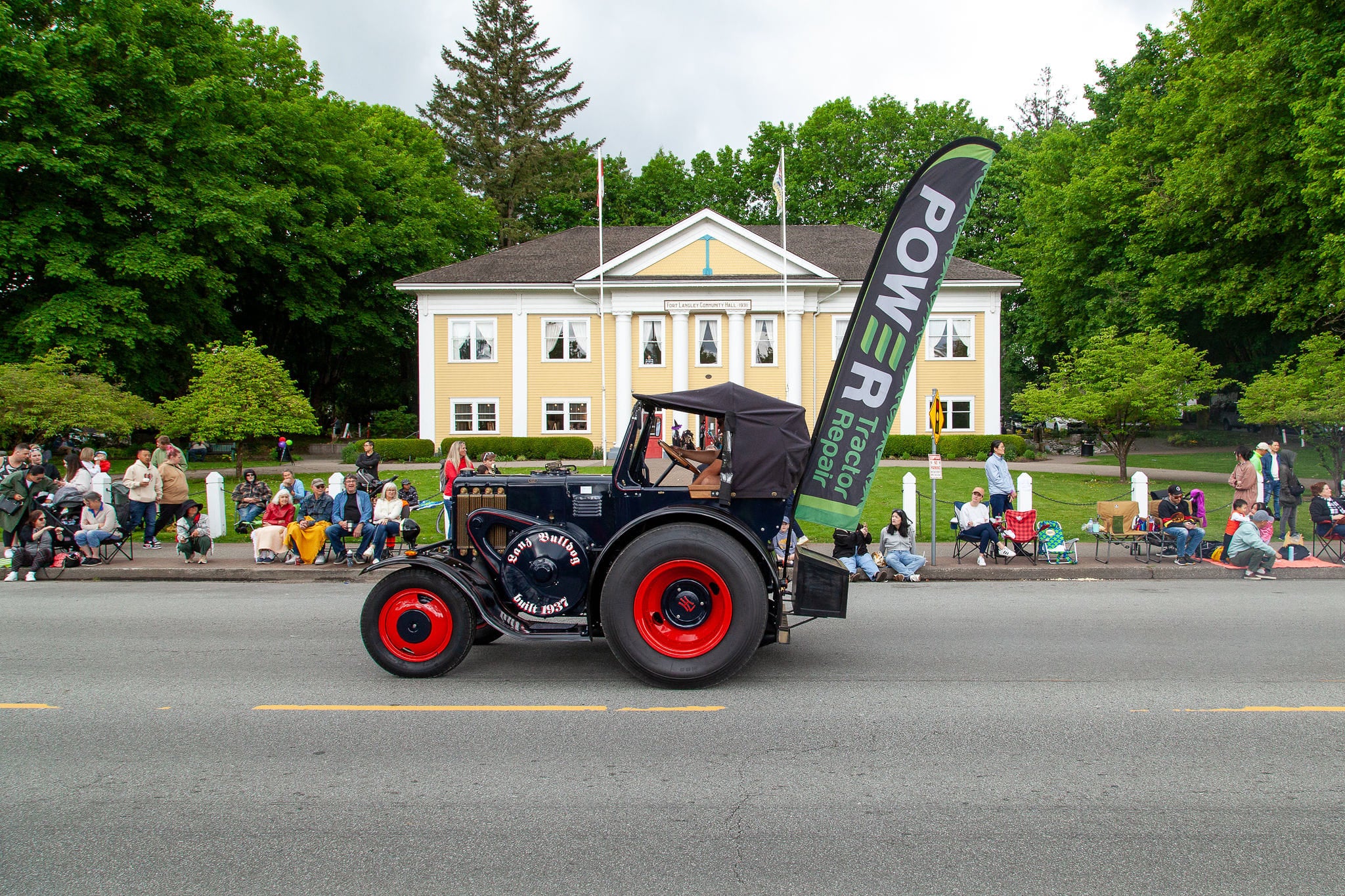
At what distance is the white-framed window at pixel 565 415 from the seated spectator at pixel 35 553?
77.0ft

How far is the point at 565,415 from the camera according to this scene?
114ft

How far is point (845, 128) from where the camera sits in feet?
162

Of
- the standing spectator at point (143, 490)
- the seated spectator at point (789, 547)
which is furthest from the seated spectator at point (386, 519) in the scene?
the seated spectator at point (789, 547)

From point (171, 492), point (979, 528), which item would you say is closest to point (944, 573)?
point (979, 528)

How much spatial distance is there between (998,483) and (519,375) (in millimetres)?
24533

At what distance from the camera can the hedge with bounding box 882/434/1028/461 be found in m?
31.2

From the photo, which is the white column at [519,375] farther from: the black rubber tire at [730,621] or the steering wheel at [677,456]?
the black rubber tire at [730,621]

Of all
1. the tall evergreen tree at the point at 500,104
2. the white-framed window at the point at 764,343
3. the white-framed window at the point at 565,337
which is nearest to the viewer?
the white-framed window at the point at 764,343

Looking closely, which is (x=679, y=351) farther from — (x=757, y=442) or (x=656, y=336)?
(x=757, y=442)

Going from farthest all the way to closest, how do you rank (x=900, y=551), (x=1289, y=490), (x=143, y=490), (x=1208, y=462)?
(x=1208, y=462), (x=1289, y=490), (x=143, y=490), (x=900, y=551)

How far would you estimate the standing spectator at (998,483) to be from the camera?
13.8 meters

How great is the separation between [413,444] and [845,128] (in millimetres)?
34253

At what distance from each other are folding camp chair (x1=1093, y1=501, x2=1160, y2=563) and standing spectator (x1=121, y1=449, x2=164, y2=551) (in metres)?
15.5

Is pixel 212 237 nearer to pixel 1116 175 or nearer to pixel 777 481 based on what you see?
pixel 777 481
